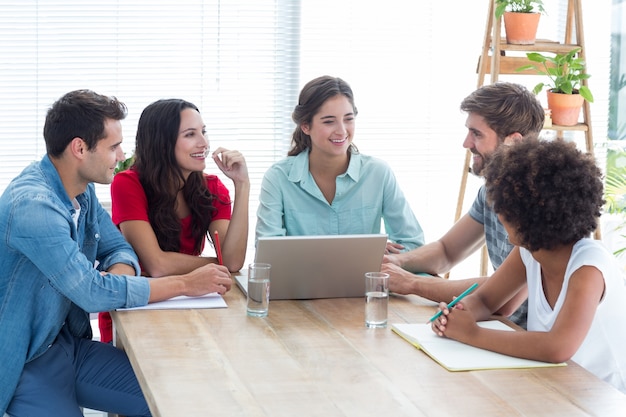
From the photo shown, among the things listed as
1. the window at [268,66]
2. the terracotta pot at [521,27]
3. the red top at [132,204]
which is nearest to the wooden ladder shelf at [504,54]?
the terracotta pot at [521,27]

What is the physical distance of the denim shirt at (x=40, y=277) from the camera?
1.95m

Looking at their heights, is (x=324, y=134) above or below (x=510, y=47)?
below

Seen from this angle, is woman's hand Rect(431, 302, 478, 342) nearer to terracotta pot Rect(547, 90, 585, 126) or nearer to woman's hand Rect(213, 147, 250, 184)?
woman's hand Rect(213, 147, 250, 184)


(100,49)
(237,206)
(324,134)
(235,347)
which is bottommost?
(235,347)

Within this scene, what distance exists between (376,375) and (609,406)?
43cm

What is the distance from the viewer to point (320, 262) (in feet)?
6.85

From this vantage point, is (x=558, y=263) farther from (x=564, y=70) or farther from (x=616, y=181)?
(x=616, y=181)

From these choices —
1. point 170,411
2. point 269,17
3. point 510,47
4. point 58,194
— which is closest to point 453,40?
point 510,47

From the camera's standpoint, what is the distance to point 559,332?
1644 mm

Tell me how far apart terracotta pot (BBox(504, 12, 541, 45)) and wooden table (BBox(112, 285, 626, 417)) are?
2.40 m

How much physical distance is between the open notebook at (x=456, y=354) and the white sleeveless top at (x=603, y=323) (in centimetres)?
17

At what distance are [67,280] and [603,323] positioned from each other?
4.23ft

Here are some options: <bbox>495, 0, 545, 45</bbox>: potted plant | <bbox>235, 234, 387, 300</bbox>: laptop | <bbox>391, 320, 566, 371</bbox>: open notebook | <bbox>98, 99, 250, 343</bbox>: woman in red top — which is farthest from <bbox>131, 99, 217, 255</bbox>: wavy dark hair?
<bbox>495, 0, 545, 45</bbox>: potted plant

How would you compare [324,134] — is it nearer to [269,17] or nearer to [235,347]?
[235,347]
